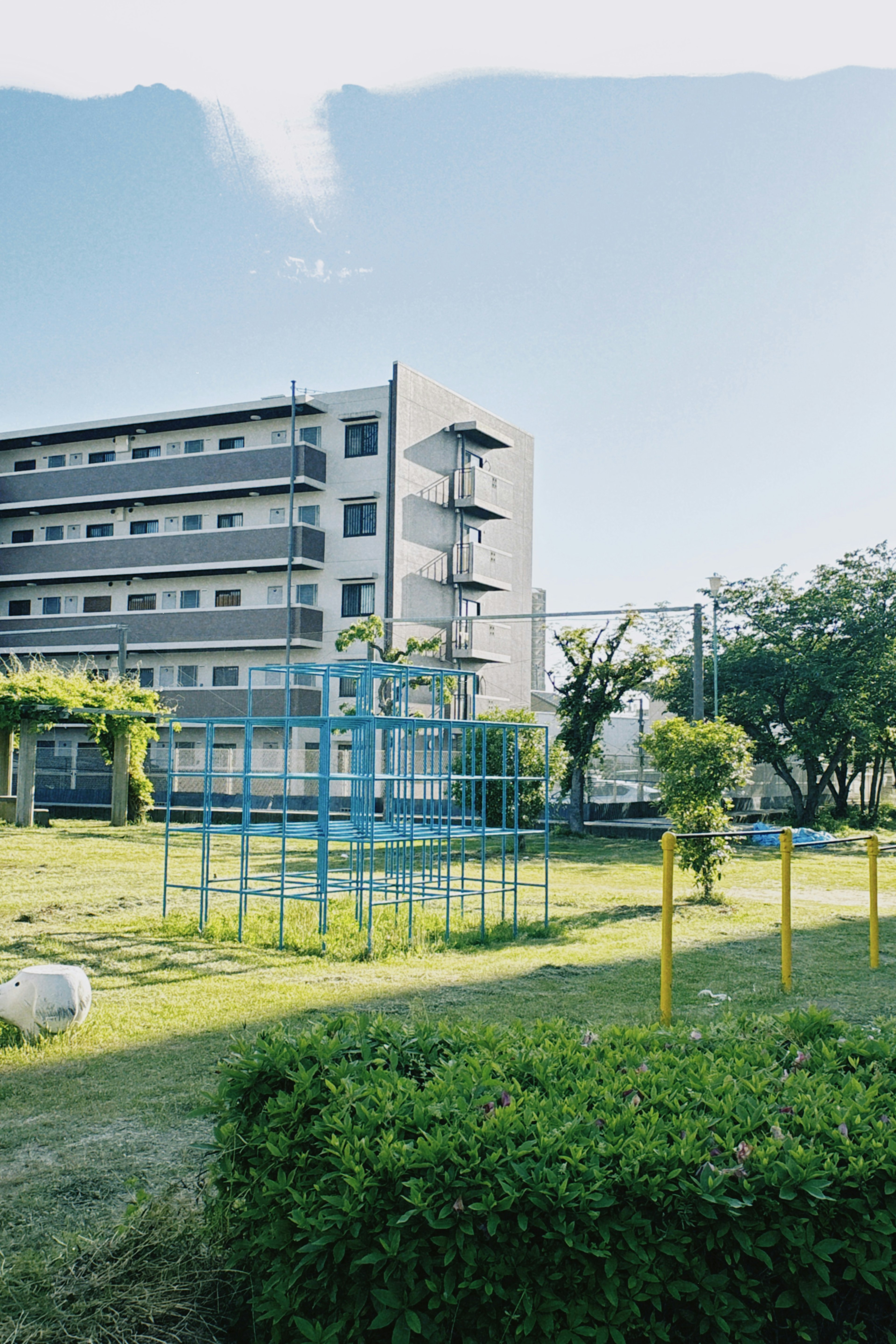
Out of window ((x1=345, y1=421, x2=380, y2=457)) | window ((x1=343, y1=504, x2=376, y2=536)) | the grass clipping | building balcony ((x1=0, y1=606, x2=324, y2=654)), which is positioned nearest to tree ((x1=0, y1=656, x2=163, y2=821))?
building balcony ((x1=0, y1=606, x2=324, y2=654))

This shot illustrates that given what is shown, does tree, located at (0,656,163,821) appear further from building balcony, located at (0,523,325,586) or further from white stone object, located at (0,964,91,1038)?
white stone object, located at (0,964,91,1038)

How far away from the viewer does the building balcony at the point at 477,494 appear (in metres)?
42.1

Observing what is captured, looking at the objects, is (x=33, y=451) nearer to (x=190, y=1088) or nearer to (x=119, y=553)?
(x=119, y=553)

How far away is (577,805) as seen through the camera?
94.6ft

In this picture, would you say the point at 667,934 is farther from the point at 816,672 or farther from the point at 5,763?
the point at 816,672

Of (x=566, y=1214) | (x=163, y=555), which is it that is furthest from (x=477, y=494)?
(x=566, y=1214)

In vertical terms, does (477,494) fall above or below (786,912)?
above

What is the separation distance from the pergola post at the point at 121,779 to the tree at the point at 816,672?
15.3 metres

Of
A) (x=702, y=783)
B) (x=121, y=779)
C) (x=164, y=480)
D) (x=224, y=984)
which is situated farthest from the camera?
(x=164, y=480)

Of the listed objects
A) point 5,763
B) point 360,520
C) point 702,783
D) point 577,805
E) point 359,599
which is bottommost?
point 577,805

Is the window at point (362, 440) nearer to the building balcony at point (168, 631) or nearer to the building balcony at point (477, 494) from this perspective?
the building balcony at point (477, 494)

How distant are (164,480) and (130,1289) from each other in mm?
41776

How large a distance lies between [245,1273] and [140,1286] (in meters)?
0.31

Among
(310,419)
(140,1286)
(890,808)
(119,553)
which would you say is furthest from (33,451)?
(140,1286)
